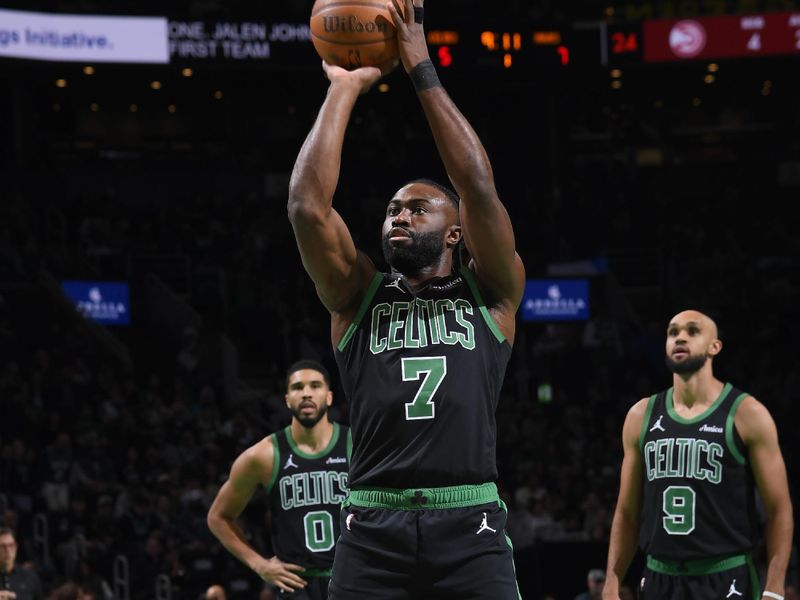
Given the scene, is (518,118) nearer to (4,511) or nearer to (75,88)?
(75,88)

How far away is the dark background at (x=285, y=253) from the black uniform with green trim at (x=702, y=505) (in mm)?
7580

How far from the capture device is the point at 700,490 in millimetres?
7297

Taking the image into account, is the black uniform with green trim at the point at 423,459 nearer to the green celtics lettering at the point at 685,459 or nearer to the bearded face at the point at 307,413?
the green celtics lettering at the point at 685,459

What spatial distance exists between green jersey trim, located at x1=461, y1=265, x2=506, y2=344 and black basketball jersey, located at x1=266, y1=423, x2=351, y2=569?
148 inches

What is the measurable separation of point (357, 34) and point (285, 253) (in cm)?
2028

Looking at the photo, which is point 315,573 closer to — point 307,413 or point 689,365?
point 307,413

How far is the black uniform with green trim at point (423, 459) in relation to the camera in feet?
15.1

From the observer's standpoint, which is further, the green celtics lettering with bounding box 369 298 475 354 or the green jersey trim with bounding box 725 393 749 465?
the green jersey trim with bounding box 725 393 749 465

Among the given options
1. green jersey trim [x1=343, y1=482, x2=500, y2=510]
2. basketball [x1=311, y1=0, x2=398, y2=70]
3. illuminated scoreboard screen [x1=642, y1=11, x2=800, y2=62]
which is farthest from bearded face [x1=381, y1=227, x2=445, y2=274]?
illuminated scoreboard screen [x1=642, y1=11, x2=800, y2=62]

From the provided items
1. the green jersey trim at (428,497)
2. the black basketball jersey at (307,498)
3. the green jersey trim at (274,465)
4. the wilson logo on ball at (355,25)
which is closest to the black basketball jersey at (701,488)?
the black basketball jersey at (307,498)

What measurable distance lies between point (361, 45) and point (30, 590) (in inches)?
342

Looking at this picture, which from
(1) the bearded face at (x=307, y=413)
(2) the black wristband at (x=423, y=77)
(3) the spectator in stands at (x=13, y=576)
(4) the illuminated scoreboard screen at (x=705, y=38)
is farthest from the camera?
(4) the illuminated scoreboard screen at (x=705, y=38)

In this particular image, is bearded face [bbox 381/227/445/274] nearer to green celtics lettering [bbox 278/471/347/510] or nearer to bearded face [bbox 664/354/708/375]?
bearded face [bbox 664/354/708/375]

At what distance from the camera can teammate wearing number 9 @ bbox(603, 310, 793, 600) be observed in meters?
7.22
